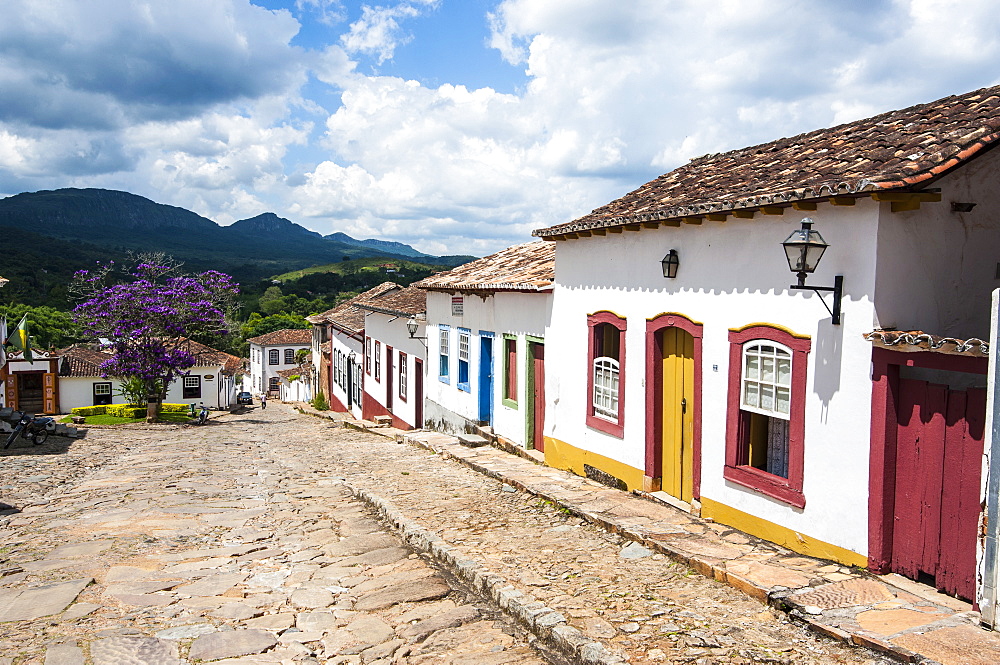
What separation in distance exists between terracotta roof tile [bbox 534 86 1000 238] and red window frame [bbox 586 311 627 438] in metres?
1.20

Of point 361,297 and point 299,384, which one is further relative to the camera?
point 299,384

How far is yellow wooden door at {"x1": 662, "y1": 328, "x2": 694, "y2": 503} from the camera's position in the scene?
8.14 meters

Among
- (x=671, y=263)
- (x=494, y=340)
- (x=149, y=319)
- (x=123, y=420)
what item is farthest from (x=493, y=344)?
(x=123, y=420)

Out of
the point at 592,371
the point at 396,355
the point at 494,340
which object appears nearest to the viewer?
the point at 592,371

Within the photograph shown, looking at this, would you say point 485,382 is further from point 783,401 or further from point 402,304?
point 783,401

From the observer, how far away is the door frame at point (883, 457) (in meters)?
5.64

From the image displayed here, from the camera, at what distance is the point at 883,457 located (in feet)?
18.5

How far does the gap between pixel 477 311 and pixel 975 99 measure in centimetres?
882

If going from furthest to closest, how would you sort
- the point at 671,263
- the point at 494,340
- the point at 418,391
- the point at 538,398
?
the point at 418,391 → the point at 494,340 → the point at 538,398 → the point at 671,263

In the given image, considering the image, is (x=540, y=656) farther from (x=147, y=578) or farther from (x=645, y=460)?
(x=645, y=460)

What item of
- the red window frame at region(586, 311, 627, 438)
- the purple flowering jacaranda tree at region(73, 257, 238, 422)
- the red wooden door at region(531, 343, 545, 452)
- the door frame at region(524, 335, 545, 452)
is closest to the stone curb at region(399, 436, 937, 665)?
the red window frame at region(586, 311, 627, 438)

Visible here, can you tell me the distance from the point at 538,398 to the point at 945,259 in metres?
6.93

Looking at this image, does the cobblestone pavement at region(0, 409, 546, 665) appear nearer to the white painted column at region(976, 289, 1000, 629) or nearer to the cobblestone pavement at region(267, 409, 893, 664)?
the cobblestone pavement at region(267, 409, 893, 664)

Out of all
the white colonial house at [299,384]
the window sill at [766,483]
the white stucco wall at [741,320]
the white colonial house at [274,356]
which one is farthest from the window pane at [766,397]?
the white colonial house at [274,356]
